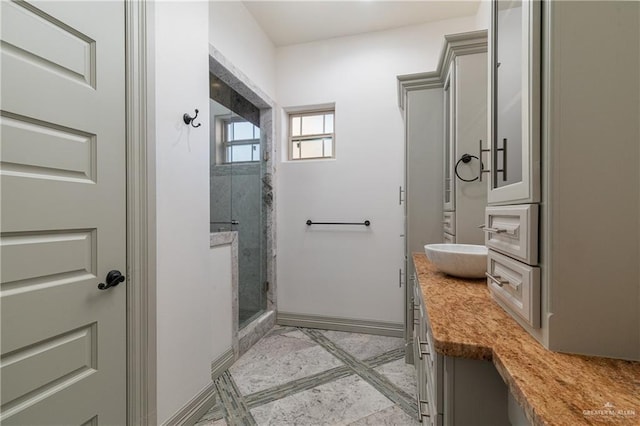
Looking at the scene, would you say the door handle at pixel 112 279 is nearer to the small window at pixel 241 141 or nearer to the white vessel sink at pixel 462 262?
the white vessel sink at pixel 462 262

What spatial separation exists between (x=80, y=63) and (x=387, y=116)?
7.38 ft

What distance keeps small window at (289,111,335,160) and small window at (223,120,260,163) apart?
1.32ft

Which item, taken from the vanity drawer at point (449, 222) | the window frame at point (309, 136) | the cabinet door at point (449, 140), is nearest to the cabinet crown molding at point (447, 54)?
the cabinet door at point (449, 140)

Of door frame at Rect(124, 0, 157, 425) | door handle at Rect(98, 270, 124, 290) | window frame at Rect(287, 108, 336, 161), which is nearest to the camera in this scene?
door handle at Rect(98, 270, 124, 290)

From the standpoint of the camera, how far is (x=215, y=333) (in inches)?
78.8

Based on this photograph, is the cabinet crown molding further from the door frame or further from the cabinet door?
the door frame

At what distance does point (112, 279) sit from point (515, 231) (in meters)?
1.43

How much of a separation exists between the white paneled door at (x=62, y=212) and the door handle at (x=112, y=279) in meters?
0.02

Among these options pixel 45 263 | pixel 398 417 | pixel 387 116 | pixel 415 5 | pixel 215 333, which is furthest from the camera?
pixel 387 116

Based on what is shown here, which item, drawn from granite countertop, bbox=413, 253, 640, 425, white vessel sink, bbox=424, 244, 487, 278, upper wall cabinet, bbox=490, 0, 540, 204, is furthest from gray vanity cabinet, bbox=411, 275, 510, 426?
white vessel sink, bbox=424, 244, 487, 278

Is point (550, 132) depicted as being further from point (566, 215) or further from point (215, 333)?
point (215, 333)

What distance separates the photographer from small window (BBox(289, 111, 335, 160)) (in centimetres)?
296

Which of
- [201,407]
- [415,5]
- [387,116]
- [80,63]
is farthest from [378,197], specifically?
[80,63]

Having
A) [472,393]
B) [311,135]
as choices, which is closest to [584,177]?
[472,393]
